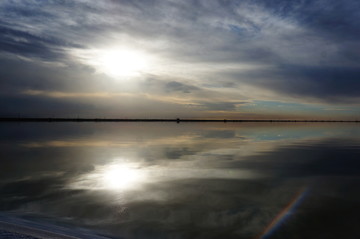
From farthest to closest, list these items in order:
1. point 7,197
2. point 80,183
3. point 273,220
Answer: point 80,183 → point 7,197 → point 273,220

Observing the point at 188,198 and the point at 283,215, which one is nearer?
the point at 283,215

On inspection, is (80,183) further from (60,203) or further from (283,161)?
(283,161)

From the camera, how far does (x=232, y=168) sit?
15680 mm

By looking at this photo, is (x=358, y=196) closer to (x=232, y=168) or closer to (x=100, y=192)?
(x=232, y=168)

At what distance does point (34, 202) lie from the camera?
9211 mm

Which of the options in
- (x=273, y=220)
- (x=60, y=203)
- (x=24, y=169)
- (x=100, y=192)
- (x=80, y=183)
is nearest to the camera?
(x=273, y=220)

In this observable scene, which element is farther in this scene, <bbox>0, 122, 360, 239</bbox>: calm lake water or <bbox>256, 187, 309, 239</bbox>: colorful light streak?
<bbox>0, 122, 360, 239</bbox>: calm lake water

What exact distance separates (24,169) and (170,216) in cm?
1089

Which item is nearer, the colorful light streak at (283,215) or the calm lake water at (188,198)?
the colorful light streak at (283,215)

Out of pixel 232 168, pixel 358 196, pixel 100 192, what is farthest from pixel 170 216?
pixel 232 168

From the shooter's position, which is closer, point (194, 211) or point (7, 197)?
point (194, 211)

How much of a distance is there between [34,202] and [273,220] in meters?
7.65

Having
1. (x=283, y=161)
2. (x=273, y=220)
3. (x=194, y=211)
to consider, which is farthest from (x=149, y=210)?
(x=283, y=161)

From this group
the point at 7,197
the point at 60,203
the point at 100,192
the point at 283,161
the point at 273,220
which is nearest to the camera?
the point at 273,220
